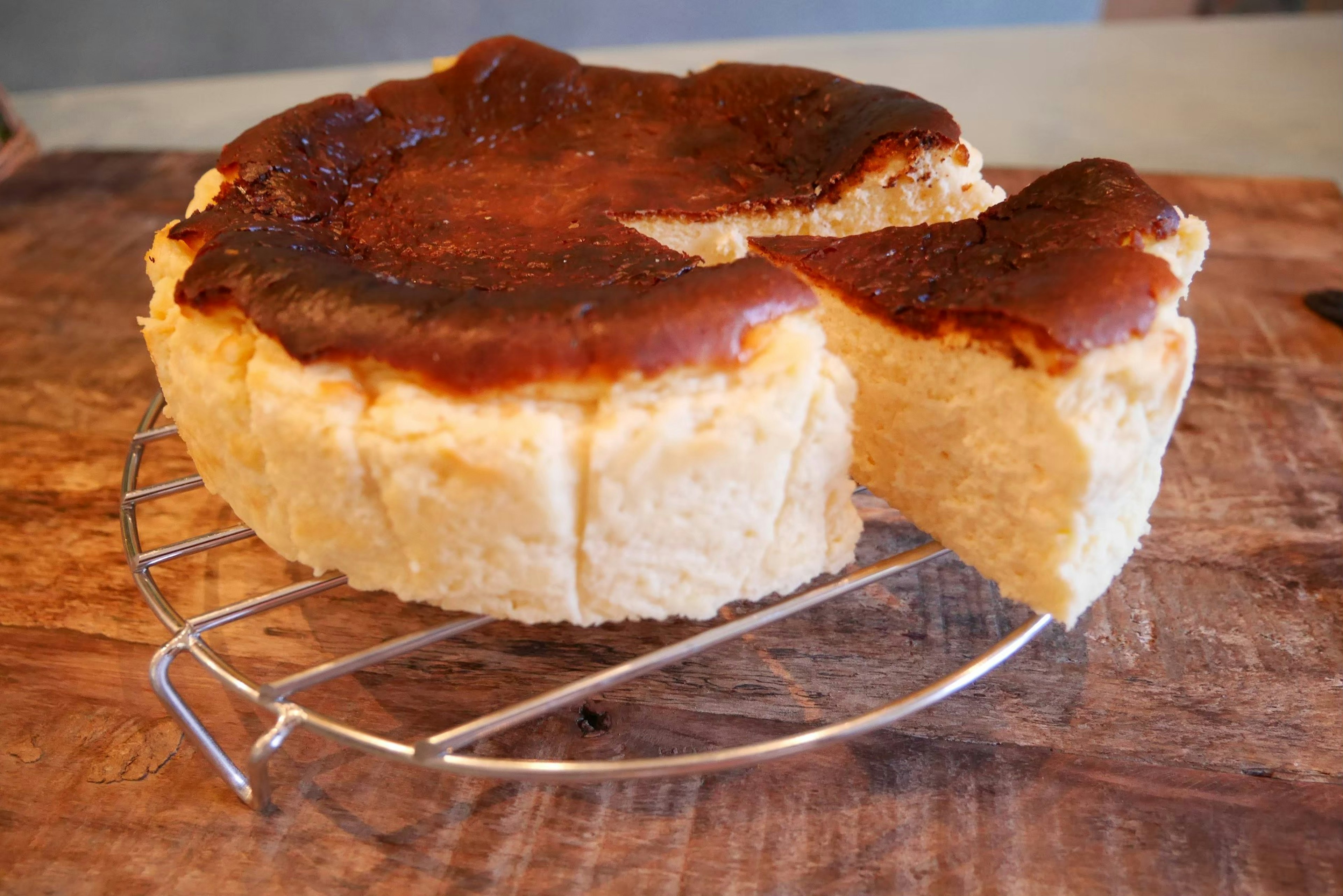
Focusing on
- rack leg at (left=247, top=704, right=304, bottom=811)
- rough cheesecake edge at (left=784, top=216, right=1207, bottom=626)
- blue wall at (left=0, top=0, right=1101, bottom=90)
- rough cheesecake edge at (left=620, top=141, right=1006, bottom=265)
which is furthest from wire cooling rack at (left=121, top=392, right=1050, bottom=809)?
blue wall at (left=0, top=0, right=1101, bottom=90)

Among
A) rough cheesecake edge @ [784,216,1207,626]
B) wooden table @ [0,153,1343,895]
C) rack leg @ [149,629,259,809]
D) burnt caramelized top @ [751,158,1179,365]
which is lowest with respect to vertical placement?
wooden table @ [0,153,1343,895]

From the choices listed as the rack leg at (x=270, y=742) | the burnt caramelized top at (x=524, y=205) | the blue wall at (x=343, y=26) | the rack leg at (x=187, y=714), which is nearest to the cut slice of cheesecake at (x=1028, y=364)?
the burnt caramelized top at (x=524, y=205)

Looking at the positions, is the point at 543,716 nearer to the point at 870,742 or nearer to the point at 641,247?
the point at 870,742

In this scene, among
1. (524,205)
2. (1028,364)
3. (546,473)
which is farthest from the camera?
(524,205)

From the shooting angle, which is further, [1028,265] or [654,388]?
[1028,265]

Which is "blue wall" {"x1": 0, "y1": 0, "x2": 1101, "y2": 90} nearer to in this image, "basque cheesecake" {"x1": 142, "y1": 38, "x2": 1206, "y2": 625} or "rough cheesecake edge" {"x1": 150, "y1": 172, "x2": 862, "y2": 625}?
"basque cheesecake" {"x1": 142, "y1": 38, "x2": 1206, "y2": 625}

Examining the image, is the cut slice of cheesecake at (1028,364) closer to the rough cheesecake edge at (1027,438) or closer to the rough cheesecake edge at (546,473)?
the rough cheesecake edge at (1027,438)

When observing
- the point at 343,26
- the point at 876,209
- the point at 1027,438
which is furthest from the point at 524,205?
the point at 343,26

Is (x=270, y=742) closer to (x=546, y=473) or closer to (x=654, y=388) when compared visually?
(x=546, y=473)
